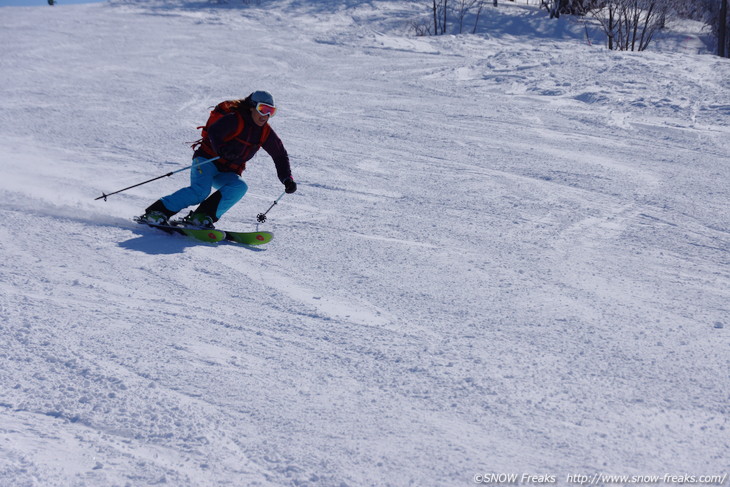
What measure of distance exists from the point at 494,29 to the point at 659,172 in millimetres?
13177

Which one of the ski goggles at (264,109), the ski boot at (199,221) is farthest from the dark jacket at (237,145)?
the ski boot at (199,221)

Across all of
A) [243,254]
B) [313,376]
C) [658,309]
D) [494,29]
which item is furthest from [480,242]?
[494,29]

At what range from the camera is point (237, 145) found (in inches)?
211

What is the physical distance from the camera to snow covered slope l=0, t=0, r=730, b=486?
2.81 m

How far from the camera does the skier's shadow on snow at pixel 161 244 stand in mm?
5043

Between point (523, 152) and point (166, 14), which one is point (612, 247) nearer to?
point (523, 152)

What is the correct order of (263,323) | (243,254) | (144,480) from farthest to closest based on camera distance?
(243,254) → (263,323) → (144,480)

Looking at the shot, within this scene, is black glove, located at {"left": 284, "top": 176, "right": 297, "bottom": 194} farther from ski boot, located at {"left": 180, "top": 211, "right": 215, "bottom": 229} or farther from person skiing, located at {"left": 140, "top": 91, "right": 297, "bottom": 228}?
ski boot, located at {"left": 180, "top": 211, "right": 215, "bottom": 229}

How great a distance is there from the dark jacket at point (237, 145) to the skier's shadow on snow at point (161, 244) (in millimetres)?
696

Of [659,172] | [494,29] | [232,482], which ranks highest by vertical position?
[494,29]

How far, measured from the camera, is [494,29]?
19.3 meters

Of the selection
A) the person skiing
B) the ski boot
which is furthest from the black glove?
the ski boot

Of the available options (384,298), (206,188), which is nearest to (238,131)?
(206,188)

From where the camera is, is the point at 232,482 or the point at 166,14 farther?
the point at 166,14
